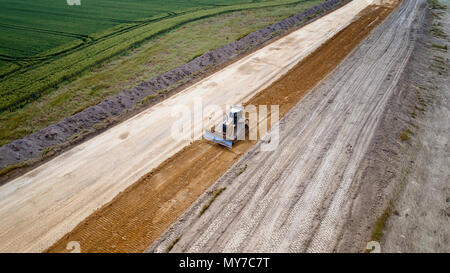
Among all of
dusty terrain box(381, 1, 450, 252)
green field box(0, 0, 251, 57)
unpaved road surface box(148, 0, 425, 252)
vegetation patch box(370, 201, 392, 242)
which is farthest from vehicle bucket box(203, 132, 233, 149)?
green field box(0, 0, 251, 57)

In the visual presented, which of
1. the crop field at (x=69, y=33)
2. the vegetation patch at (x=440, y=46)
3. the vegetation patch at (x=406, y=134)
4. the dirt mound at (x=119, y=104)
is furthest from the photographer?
the vegetation patch at (x=440, y=46)

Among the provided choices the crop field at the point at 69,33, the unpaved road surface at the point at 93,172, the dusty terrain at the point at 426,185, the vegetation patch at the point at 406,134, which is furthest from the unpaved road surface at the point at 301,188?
the crop field at the point at 69,33

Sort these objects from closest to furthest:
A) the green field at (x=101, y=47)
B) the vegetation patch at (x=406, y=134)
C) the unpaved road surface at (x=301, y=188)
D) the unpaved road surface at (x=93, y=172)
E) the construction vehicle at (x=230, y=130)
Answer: the unpaved road surface at (x=301, y=188) < the unpaved road surface at (x=93, y=172) < the construction vehicle at (x=230, y=130) < the vegetation patch at (x=406, y=134) < the green field at (x=101, y=47)

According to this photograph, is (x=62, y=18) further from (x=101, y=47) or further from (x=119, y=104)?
(x=119, y=104)

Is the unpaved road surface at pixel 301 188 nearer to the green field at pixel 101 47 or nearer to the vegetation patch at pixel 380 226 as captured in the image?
the vegetation patch at pixel 380 226

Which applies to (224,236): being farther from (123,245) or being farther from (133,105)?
(133,105)

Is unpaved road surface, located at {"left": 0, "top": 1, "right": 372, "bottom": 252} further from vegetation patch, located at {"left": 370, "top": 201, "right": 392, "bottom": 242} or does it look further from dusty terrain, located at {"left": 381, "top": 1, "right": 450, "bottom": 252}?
dusty terrain, located at {"left": 381, "top": 1, "right": 450, "bottom": 252}

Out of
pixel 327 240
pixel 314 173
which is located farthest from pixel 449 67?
pixel 327 240
